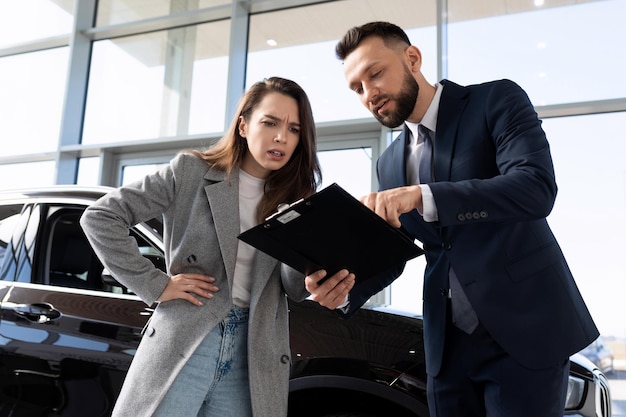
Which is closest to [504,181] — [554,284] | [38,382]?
[554,284]

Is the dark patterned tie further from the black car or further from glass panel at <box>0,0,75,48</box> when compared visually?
glass panel at <box>0,0,75,48</box>

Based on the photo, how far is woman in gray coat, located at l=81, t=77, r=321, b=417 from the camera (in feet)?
4.43

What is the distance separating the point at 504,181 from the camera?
1.12 m

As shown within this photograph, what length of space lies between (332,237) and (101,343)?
4.04 feet

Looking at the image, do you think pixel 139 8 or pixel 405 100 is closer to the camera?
pixel 405 100

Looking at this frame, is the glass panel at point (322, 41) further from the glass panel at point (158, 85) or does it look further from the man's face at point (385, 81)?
the man's face at point (385, 81)

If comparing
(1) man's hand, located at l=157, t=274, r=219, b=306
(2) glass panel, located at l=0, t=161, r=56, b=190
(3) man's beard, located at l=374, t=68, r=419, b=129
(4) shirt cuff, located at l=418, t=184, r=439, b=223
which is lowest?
(1) man's hand, located at l=157, t=274, r=219, b=306

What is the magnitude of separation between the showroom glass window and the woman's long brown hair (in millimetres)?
5191

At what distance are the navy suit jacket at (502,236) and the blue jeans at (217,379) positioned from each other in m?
0.48

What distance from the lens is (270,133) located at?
1531 millimetres

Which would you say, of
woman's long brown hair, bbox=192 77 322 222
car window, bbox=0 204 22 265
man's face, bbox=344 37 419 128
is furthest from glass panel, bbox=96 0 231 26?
man's face, bbox=344 37 419 128

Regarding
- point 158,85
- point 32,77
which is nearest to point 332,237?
point 158,85

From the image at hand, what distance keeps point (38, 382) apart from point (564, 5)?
4.62 metres

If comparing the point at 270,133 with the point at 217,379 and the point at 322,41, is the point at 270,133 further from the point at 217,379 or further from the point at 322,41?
the point at 322,41
